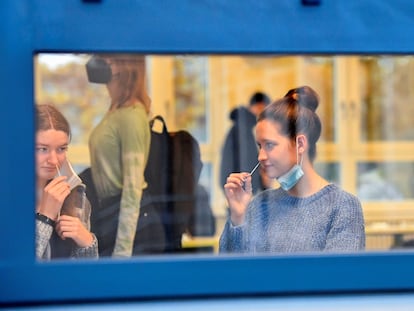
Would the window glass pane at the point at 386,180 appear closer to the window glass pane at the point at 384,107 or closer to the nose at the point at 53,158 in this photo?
the window glass pane at the point at 384,107

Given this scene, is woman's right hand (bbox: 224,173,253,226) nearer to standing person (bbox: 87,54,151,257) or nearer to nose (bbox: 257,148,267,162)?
nose (bbox: 257,148,267,162)

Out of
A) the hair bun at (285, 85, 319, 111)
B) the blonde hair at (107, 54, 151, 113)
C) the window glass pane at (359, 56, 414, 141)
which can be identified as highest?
the window glass pane at (359, 56, 414, 141)

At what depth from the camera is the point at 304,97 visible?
226 centimetres

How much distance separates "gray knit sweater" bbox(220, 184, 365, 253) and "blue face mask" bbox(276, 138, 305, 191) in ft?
0.06

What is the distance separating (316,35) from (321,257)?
46 centimetres

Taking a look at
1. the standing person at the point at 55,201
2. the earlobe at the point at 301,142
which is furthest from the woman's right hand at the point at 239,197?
the standing person at the point at 55,201

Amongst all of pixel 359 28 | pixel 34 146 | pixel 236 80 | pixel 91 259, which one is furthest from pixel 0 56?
pixel 236 80

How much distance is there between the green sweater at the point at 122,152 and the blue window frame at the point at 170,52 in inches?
19.7

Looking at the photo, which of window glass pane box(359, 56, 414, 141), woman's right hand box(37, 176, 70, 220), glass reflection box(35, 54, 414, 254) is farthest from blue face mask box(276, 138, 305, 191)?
window glass pane box(359, 56, 414, 141)

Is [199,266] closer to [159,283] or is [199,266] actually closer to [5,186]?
[159,283]

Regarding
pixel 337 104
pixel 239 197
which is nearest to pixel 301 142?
pixel 239 197

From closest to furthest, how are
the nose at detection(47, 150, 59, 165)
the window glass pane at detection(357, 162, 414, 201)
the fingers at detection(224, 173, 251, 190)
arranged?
the nose at detection(47, 150, 59, 165)
the fingers at detection(224, 173, 251, 190)
the window glass pane at detection(357, 162, 414, 201)

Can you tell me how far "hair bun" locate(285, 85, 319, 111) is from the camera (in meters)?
2.23

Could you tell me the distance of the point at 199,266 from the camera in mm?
1729
